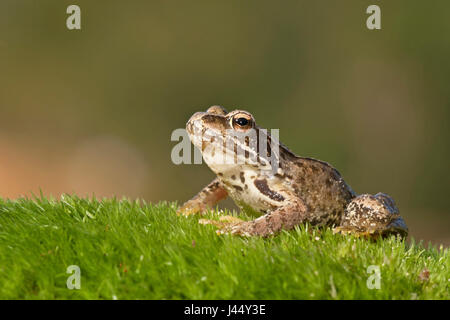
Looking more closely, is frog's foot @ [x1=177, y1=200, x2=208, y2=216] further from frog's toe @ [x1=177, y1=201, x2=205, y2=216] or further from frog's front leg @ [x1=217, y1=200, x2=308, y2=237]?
frog's front leg @ [x1=217, y1=200, x2=308, y2=237]

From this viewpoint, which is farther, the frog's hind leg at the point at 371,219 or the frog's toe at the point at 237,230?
the frog's hind leg at the point at 371,219

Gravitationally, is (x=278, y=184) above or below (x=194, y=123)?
below

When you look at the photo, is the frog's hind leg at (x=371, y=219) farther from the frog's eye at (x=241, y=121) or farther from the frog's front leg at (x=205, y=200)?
the frog's front leg at (x=205, y=200)

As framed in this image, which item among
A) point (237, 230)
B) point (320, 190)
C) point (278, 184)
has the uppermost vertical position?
point (278, 184)

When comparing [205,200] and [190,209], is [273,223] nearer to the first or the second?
[190,209]

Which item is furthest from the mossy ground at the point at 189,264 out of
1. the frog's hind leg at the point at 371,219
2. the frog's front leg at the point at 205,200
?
the frog's front leg at the point at 205,200

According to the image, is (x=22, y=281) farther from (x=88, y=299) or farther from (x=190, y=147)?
(x=190, y=147)

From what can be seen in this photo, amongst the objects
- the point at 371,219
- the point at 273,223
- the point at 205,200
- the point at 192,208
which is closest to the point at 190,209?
the point at 192,208
